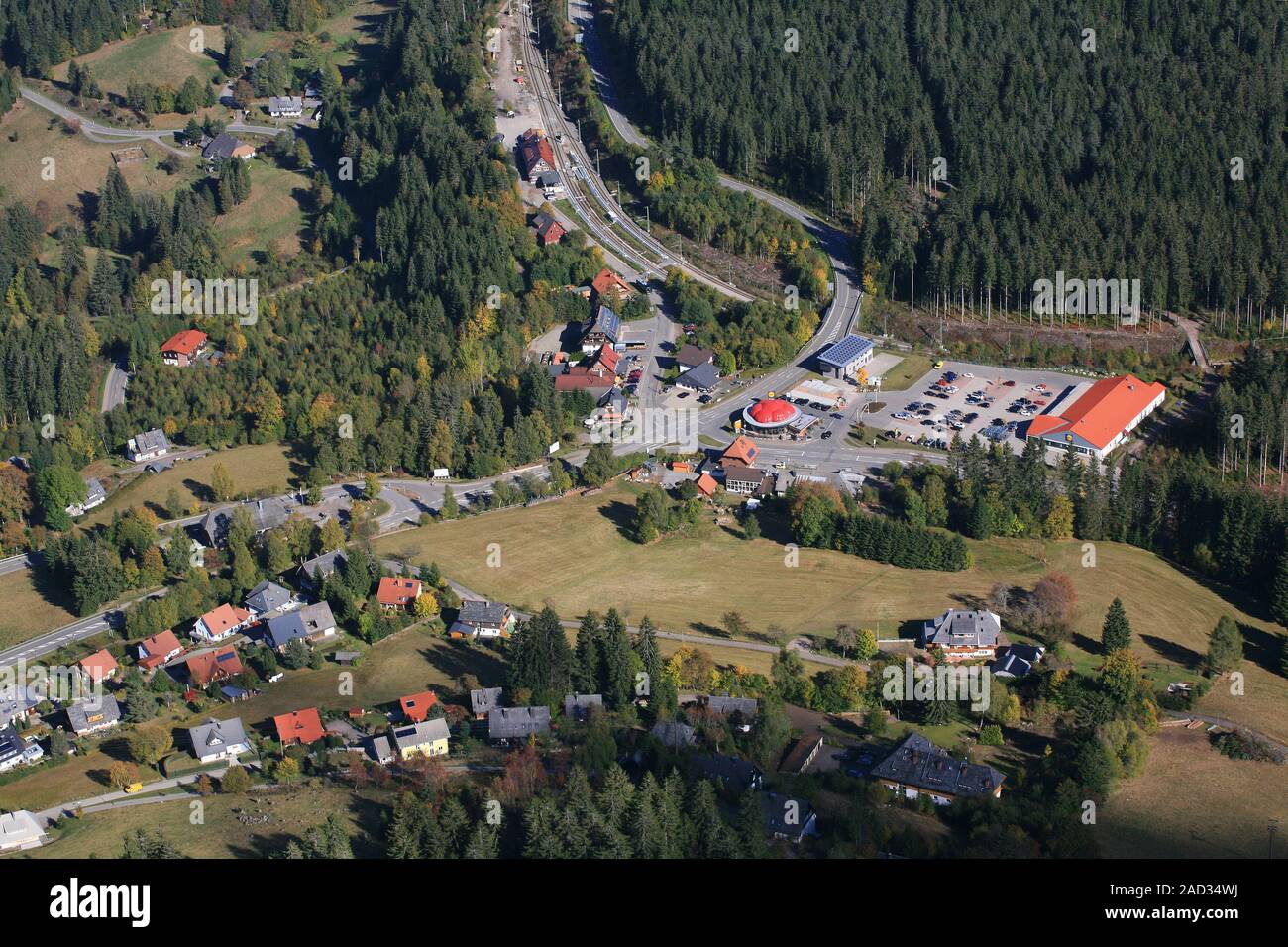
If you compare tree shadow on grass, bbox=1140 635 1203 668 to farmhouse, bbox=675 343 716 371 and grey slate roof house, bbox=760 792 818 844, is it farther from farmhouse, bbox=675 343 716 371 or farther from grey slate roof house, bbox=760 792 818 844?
farmhouse, bbox=675 343 716 371

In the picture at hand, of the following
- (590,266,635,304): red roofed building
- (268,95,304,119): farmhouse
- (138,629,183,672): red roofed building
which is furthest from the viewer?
(268,95,304,119): farmhouse

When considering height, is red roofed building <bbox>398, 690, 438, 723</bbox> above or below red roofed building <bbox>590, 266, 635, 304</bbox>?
below

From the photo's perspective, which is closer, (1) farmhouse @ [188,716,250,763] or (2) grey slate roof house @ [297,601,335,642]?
(1) farmhouse @ [188,716,250,763]

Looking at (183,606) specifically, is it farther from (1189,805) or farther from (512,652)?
(1189,805)

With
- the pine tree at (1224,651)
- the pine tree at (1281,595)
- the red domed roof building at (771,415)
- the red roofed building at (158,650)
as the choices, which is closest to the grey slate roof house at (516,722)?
the red roofed building at (158,650)

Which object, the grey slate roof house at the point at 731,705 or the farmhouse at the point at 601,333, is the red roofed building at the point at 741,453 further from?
the grey slate roof house at the point at 731,705

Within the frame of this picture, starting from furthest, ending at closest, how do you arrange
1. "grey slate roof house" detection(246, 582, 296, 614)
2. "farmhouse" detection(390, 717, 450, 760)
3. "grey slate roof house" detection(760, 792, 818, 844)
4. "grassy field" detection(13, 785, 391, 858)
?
"grey slate roof house" detection(246, 582, 296, 614), "farmhouse" detection(390, 717, 450, 760), "grassy field" detection(13, 785, 391, 858), "grey slate roof house" detection(760, 792, 818, 844)

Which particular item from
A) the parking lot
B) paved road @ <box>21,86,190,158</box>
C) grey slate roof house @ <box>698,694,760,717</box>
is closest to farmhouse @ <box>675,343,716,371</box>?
the parking lot

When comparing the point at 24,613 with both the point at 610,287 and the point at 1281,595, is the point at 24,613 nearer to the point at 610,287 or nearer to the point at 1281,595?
the point at 610,287
